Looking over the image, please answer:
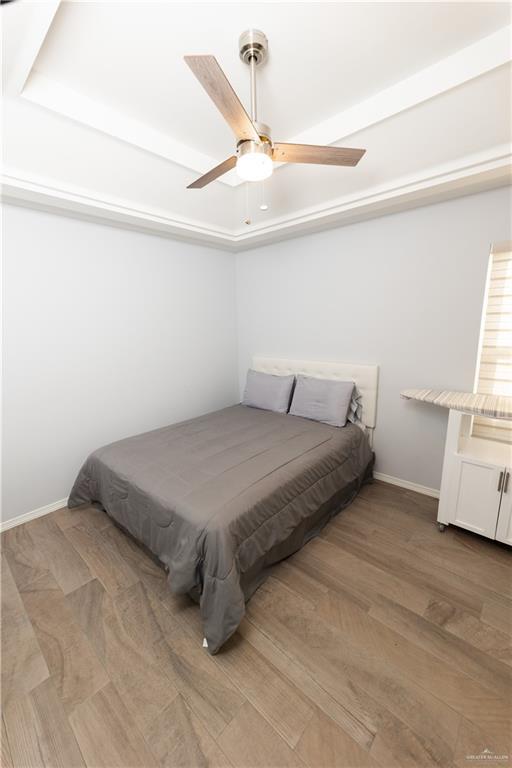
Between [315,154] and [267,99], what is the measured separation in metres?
0.66

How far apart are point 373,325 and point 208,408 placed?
2010 millimetres

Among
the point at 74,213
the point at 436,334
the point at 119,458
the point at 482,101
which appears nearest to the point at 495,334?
the point at 436,334

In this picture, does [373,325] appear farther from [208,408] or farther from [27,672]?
[27,672]

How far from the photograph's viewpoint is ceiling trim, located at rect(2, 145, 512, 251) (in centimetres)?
187

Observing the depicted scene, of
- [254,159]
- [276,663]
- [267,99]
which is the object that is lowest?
[276,663]

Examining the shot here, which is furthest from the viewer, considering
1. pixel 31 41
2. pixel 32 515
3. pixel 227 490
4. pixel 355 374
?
pixel 355 374

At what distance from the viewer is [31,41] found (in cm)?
128

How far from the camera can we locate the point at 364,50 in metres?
1.48

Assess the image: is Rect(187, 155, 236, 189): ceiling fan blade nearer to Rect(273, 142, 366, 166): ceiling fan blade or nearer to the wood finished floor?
Rect(273, 142, 366, 166): ceiling fan blade

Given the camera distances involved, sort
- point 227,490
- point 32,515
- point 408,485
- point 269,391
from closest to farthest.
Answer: point 227,490
point 32,515
point 408,485
point 269,391

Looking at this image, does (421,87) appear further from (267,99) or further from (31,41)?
(31,41)

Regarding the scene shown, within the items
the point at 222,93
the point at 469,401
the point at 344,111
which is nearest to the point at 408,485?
the point at 469,401

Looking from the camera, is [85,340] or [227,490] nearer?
[227,490]

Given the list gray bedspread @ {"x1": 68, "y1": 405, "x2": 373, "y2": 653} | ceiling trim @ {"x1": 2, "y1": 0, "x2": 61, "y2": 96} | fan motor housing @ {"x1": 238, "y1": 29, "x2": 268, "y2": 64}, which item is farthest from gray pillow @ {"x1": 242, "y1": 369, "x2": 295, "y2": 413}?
ceiling trim @ {"x1": 2, "y1": 0, "x2": 61, "y2": 96}
